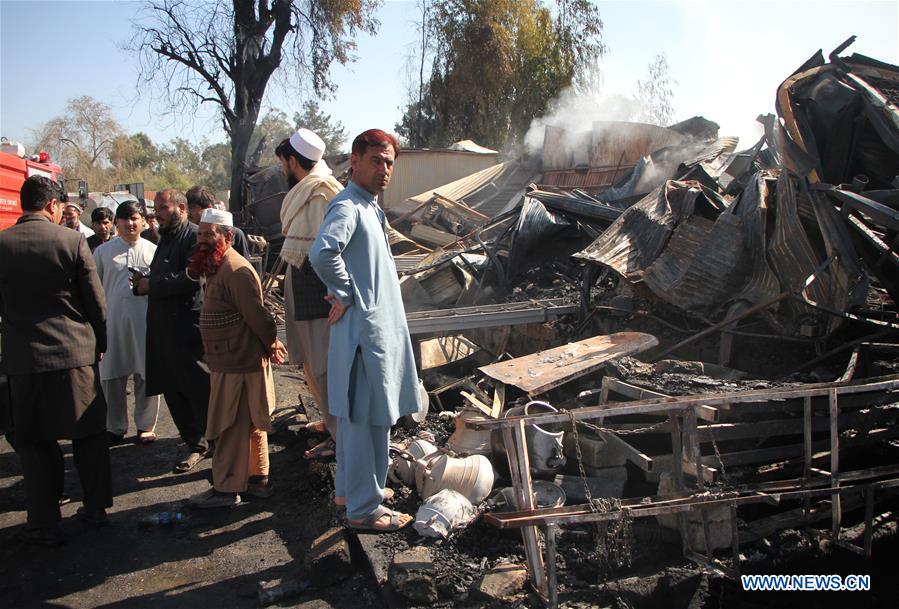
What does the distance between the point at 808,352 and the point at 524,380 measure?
Answer: 90.2 inches

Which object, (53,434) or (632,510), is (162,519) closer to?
(53,434)

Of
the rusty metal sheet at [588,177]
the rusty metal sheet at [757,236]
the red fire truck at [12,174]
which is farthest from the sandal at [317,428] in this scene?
the rusty metal sheet at [588,177]

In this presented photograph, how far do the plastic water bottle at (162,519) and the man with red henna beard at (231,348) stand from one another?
0.42 feet

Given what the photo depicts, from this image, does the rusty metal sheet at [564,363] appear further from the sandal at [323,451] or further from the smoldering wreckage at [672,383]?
A: the sandal at [323,451]

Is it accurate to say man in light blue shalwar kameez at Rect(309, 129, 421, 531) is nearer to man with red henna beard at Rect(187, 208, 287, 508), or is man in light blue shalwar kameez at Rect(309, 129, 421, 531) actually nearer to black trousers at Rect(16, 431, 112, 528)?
man with red henna beard at Rect(187, 208, 287, 508)

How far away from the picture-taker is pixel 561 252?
8.09 meters

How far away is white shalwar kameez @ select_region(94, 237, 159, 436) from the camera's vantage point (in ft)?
16.2

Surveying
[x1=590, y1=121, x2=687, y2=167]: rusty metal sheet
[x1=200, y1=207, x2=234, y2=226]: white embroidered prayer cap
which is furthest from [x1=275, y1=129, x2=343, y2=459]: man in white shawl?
[x1=590, y1=121, x2=687, y2=167]: rusty metal sheet

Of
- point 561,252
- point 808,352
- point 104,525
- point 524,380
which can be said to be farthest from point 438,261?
point 104,525

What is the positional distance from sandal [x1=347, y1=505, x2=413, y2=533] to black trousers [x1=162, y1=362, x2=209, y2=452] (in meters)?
1.63

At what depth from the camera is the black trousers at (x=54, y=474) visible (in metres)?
3.42

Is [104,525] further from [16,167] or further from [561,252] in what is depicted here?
[16,167]

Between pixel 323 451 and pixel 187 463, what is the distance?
103 centimetres

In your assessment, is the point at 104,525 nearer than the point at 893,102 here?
Yes
